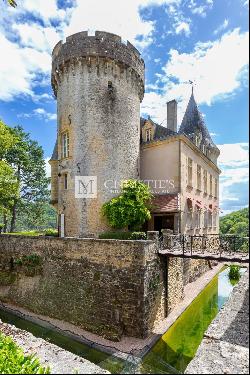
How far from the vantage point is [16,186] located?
2106cm

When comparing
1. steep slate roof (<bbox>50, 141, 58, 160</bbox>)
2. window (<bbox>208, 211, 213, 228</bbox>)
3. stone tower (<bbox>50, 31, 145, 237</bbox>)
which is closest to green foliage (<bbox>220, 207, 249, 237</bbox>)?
window (<bbox>208, 211, 213, 228</bbox>)

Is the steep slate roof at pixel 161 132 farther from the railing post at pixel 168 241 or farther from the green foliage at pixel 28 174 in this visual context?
the green foliage at pixel 28 174

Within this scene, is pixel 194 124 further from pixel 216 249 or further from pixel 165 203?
pixel 216 249

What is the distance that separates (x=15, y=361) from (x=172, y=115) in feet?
73.4

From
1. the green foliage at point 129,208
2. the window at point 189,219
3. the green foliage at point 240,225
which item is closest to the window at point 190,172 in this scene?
the window at point 189,219

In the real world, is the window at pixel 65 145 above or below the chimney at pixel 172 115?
below

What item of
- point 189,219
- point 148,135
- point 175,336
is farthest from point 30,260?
point 148,135

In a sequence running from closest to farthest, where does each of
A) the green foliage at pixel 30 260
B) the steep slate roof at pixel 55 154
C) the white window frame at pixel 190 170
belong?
1. the green foliage at pixel 30 260
2. the white window frame at pixel 190 170
3. the steep slate roof at pixel 55 154

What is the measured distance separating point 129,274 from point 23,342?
526cm

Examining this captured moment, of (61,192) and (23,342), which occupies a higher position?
(61,192)

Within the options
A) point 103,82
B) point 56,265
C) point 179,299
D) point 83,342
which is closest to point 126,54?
point 103,82

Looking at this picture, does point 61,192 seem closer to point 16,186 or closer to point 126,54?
point 16,186

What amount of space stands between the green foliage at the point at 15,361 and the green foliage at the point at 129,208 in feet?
34.1

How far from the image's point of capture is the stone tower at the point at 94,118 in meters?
17.8
